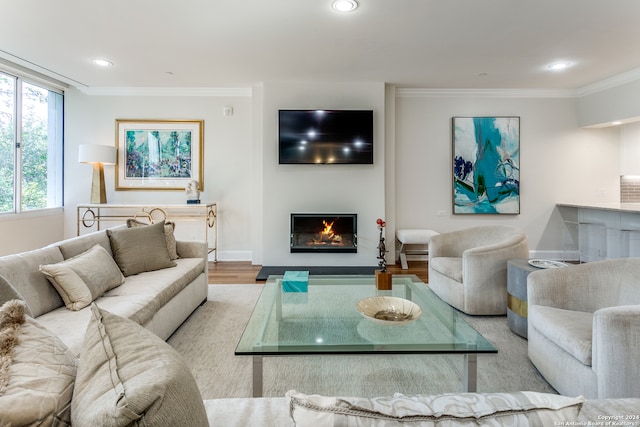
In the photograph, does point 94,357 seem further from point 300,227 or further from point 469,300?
point 300,227

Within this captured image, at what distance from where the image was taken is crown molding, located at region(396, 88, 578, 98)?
5.07 metres

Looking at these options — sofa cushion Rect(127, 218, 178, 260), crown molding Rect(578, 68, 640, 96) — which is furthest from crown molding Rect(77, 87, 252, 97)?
crown molding Rect(578, 68, 640, 96)

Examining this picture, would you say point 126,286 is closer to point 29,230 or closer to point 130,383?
point 130,383

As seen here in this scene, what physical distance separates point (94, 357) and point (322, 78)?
4.44 meters

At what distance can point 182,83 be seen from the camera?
4855 millimetres

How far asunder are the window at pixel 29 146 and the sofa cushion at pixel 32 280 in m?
3.21

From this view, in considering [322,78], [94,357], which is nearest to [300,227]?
[322,78]

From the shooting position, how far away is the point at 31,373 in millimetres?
703

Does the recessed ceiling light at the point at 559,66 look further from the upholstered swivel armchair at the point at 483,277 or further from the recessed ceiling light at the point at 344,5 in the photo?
the recessed ceiling light at the point at 344,5

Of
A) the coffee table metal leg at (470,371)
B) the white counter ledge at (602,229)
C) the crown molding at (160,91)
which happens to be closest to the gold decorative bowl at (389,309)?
the coffee table metal leg at (470,371)

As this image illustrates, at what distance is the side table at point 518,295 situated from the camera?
253 cm

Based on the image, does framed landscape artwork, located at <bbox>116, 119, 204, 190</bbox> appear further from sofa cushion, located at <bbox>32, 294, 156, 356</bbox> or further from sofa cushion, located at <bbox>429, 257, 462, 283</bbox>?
sofa cushion, located at <bbox>429, 257, 462, 283</bbox>

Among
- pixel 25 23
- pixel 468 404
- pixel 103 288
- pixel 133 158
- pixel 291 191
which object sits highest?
pixel 25 23

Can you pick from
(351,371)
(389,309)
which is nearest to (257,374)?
(351,371)
